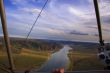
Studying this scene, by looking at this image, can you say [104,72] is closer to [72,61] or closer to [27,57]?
[72,61]

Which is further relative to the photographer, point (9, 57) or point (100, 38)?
point (100, 38)

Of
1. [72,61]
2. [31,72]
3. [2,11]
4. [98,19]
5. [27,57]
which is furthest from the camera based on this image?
[27,57]

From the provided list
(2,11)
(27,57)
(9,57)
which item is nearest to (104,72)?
(9,57)

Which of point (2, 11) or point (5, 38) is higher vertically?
point (2, 11)

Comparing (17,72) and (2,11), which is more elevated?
(2,11)

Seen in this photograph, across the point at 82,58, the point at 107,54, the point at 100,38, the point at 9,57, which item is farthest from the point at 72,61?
the point at 9,57

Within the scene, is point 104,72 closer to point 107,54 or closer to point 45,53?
point 107,54

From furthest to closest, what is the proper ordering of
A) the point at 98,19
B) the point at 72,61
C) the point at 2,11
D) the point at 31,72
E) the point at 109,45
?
the point at 72,61 → the point at 109,45 → the point at 98,19 → the point at 31,72 → the point at 2,11

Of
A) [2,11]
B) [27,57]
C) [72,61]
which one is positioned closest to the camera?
[2,11]

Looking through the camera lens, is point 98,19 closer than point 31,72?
No
